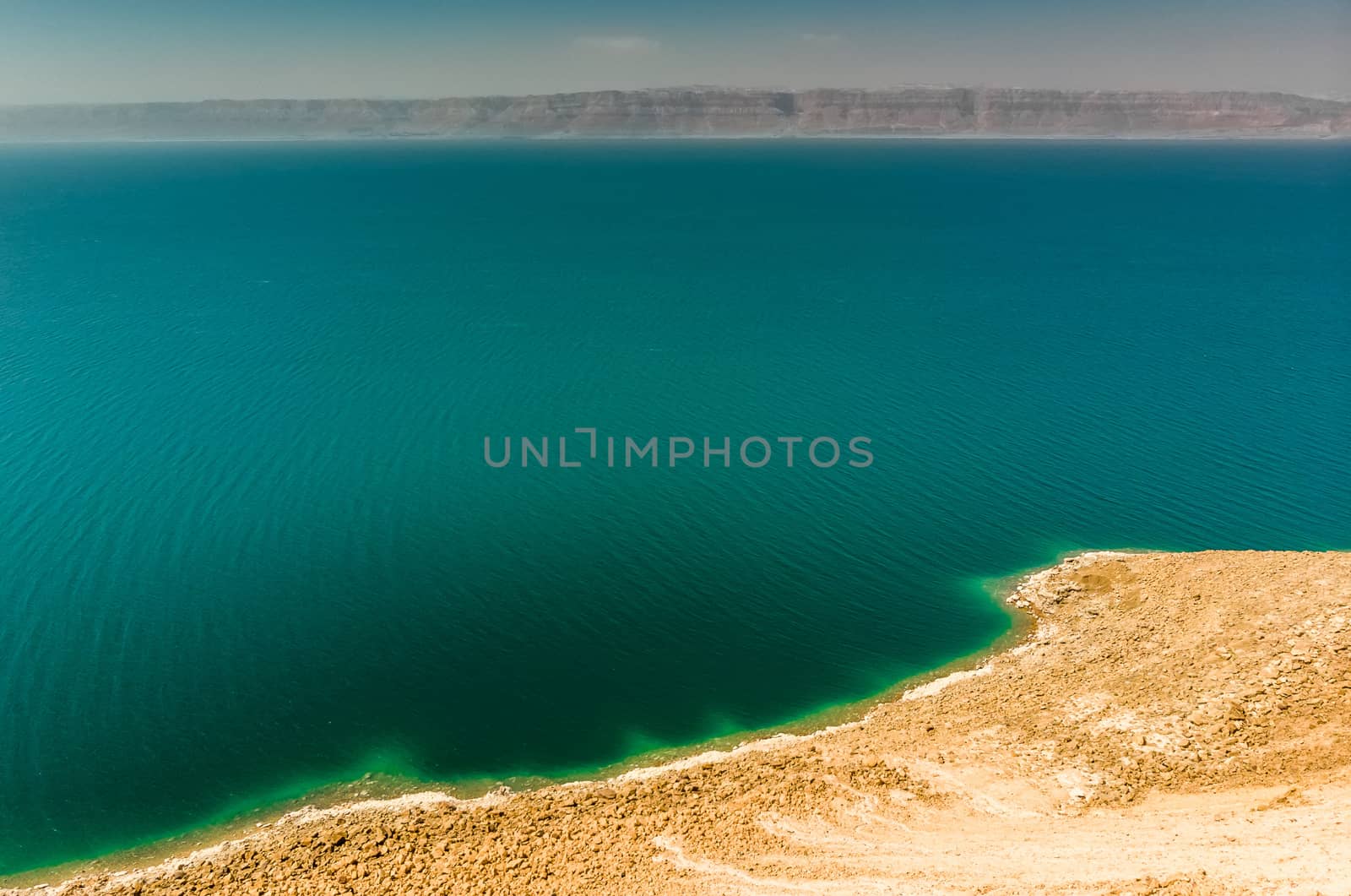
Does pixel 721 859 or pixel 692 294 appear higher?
pixel 692 294

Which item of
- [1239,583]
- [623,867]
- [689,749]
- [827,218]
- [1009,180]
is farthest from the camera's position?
[1009,180]

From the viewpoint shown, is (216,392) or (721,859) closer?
(721,859)

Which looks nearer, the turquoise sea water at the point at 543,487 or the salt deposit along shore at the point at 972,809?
the salt deposit along shore at the point at 972,809

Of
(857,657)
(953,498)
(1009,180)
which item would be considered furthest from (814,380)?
(1009,180)

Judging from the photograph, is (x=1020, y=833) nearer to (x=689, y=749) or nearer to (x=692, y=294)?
(x=689, y=749)

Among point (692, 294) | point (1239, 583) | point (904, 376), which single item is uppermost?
point (692, 294)

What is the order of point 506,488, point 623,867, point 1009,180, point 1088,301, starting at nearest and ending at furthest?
point 623,867 → point 506,488 → point 1088,301 → point 1009,180
